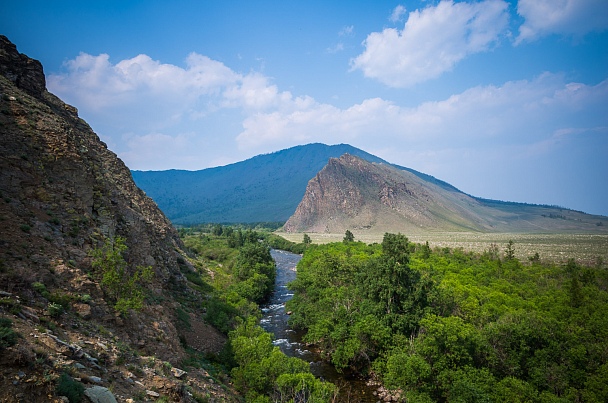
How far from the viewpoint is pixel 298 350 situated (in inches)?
1585

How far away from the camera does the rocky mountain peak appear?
31.3 metres

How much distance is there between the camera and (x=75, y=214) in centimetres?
2520

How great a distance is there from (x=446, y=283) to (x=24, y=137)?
182 ft

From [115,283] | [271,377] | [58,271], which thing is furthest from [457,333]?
[58,271]

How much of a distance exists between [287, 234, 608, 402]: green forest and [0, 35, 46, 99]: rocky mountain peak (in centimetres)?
4414

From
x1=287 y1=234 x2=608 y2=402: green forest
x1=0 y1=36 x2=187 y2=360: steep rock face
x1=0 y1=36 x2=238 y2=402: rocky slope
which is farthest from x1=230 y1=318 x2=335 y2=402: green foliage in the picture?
x1=287 y1=234 x2=608 y2=402: green forest

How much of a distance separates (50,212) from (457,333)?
124 feet

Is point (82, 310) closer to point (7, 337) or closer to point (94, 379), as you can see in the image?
point (94, 379)

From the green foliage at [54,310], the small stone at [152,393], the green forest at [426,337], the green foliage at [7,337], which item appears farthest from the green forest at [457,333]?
the green foliage at [7,337]

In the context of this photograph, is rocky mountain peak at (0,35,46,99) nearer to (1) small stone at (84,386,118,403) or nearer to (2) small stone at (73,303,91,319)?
(2) small stone at (73,303,91,319)

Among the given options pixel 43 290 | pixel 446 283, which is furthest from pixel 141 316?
pixel 446 283

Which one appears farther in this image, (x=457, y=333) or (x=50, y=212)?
(x=457, y=333)

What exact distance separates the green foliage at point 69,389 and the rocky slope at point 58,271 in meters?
0.21

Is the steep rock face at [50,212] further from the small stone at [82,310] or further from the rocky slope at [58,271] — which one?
the small stone at [82,310]
